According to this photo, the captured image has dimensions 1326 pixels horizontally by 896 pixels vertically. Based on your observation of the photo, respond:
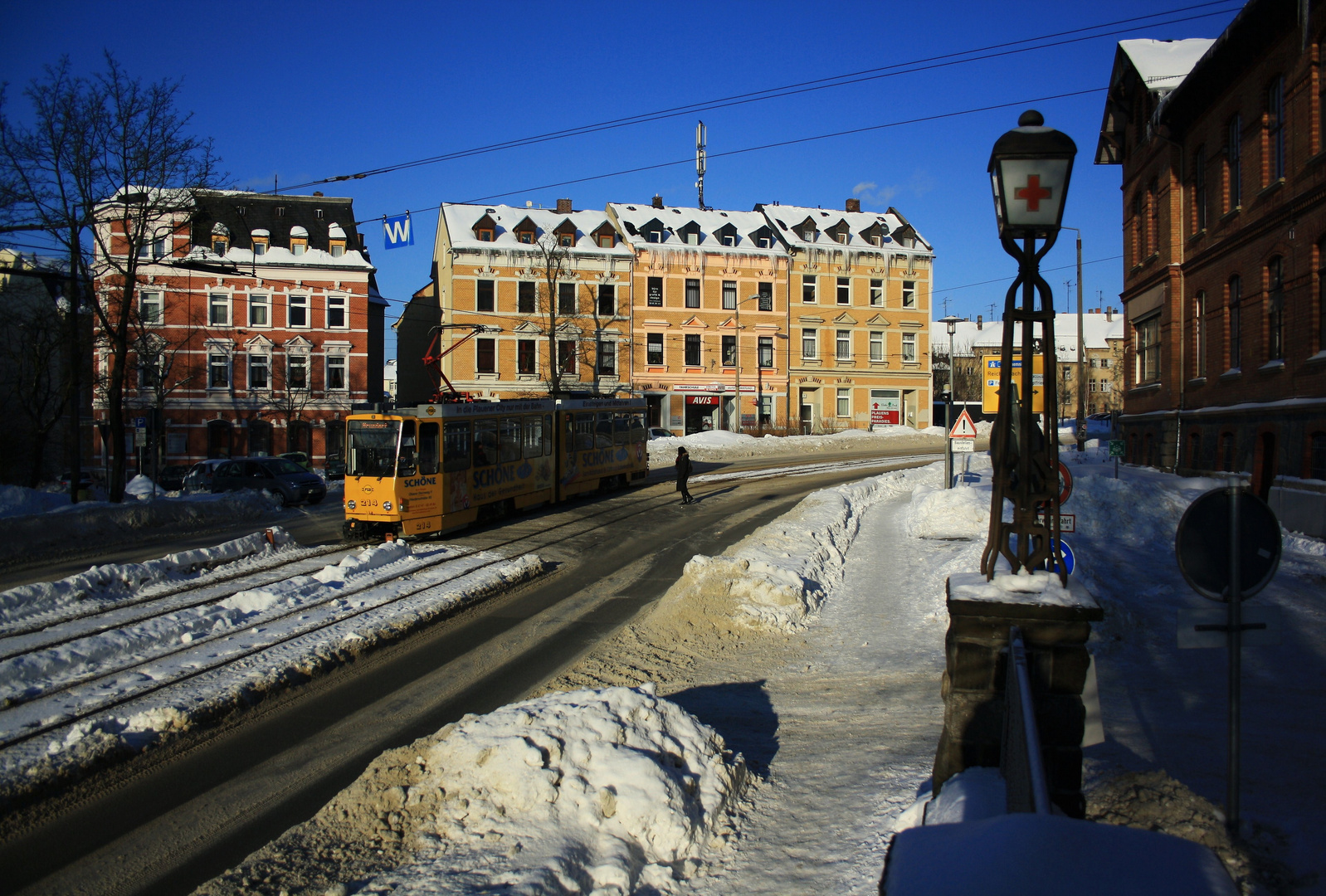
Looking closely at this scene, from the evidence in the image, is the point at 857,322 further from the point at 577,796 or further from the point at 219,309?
the point at 577,796

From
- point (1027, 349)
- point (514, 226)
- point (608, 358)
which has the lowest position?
point (1027, 349)

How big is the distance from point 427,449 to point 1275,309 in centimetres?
1828

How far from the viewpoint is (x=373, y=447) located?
18.1 metres

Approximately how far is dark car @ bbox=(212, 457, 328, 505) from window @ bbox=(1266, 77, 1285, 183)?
26.6m

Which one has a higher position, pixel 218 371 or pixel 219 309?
pixel 219 309

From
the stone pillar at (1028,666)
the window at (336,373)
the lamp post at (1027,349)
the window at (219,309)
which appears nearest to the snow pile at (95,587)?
the stone pillar at (1028,666)

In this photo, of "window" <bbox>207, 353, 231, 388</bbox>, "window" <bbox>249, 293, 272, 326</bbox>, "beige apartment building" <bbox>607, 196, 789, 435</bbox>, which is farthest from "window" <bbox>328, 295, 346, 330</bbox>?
"beige apartment building" <bbox>607, 196, 789, 435</bbox>

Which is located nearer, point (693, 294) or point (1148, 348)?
point (1148, 348)

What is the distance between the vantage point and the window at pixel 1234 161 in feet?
64.7

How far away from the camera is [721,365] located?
184 ft

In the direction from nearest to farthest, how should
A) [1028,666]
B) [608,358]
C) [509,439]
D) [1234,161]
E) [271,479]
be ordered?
[1028,666]
[1234,161]
[509,439]
[271,479]
[608,358]

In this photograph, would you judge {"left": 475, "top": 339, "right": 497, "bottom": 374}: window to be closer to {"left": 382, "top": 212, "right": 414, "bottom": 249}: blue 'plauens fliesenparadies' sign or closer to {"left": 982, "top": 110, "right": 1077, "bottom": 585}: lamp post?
{"left": 382, "top": 212, "right": 414, "bottom": 249}: blue 'plauens fliesenparadies' sign

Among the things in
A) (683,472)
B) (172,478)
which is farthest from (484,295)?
(683,472)

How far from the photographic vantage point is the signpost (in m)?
4.20
